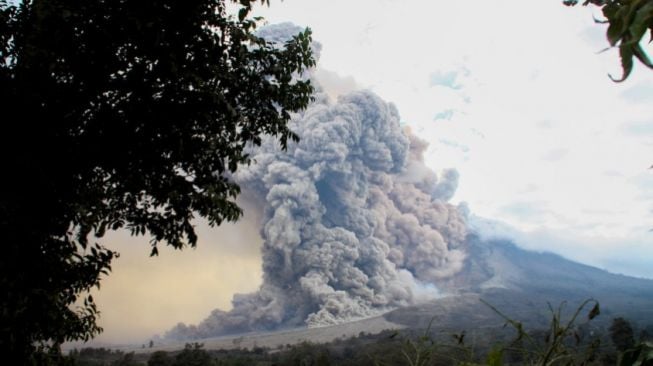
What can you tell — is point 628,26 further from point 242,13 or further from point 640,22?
point 242,13

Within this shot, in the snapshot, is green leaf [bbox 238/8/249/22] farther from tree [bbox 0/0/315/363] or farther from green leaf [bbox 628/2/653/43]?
green leaf [bbox 628/2/653/43]

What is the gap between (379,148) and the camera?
98.1 m

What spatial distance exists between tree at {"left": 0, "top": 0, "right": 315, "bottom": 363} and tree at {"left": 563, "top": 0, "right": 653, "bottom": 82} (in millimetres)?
5402

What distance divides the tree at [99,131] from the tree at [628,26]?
540 centimetres

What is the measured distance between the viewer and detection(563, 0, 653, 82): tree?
794 mm

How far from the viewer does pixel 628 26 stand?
32.2 inches

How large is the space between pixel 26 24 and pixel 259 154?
8531 centimetres

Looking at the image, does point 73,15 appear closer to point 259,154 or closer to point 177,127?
point 177,127

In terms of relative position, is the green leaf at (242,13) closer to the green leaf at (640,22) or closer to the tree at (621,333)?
the green leaf at (640,22)

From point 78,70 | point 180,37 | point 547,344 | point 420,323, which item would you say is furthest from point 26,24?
point 420,323

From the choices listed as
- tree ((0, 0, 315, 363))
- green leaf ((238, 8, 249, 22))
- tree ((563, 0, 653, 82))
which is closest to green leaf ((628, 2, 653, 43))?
tree ((563, 0, 653, 82))

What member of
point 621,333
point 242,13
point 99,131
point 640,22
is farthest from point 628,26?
point 621,333

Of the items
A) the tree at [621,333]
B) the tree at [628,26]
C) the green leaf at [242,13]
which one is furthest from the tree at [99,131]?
the tree at [621,333]

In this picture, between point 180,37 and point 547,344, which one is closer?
point 547,344
